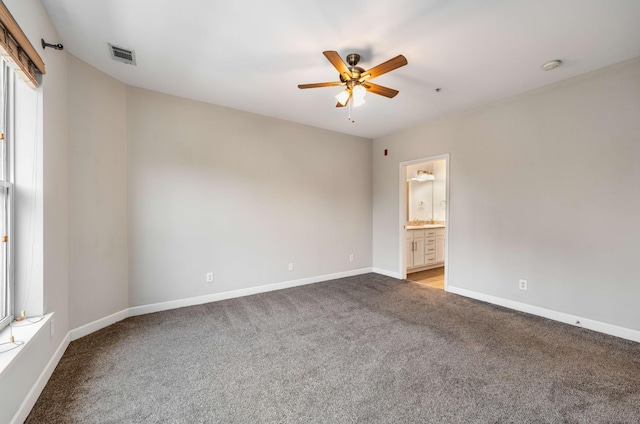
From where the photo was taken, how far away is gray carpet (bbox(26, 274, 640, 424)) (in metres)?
1.61

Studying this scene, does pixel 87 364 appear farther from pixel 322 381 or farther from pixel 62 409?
pixel 322 381

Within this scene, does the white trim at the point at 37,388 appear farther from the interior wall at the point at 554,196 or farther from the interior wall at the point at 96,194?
the interior wall at the point at 554,196

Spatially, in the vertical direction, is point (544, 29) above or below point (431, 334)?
above

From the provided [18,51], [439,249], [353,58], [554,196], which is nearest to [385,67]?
[353,58]

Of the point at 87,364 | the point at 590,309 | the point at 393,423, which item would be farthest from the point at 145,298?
the point at 590,309

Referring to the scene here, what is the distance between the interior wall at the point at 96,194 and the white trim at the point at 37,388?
38cm

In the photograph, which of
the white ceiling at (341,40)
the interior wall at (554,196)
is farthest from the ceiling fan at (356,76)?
the interior wall at (554,196)

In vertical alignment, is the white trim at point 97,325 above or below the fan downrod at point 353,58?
below

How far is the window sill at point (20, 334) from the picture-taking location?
1398mm

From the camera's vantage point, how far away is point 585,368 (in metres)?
2.05

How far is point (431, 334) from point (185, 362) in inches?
88.9

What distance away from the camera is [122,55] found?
242 cm

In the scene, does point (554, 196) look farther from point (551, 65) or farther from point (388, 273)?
point (388, 273)

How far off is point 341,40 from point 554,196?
2888 mm
